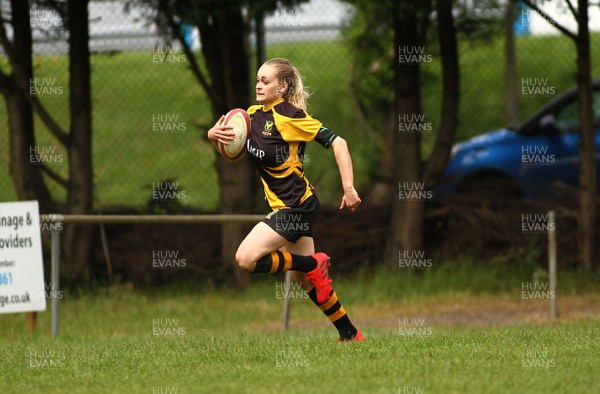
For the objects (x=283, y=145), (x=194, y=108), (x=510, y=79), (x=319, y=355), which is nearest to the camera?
(x=319, y=355)

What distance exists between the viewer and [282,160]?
7375mm

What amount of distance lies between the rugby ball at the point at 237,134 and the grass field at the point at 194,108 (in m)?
6.98

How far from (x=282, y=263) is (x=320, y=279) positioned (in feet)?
Answer: 1.16

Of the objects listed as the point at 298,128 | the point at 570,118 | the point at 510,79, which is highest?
the point at 510,79

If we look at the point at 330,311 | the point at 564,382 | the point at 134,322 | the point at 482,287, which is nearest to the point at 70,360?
the point at 330,311

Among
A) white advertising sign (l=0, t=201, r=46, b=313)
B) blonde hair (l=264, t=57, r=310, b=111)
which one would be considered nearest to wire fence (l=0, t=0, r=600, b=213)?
white advertising sign (l=0, t=201, r=46, b=313)

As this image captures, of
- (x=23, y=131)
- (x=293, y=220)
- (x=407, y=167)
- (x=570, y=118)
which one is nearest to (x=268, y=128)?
(x=293, y=220)

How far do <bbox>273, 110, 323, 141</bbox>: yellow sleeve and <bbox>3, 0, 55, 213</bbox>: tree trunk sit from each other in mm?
6598

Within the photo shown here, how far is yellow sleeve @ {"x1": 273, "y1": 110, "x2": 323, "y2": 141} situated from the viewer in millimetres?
7324

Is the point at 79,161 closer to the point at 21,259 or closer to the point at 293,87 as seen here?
the point at 21,259

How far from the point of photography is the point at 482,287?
1260 cm

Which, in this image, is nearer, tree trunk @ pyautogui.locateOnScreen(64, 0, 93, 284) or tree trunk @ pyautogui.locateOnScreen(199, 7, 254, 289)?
tree trunk @ pyautogui.locateOnScreen(199, 7, 254, 289)

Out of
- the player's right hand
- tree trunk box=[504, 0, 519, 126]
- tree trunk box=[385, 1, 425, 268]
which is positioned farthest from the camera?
tree trunk box=[504, 0, 519, 126]

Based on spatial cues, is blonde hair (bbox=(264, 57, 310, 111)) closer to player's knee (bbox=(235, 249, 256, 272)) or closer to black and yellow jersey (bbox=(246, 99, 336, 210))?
black and yellow jersey (bbox=(246, 99, 336, 210))
